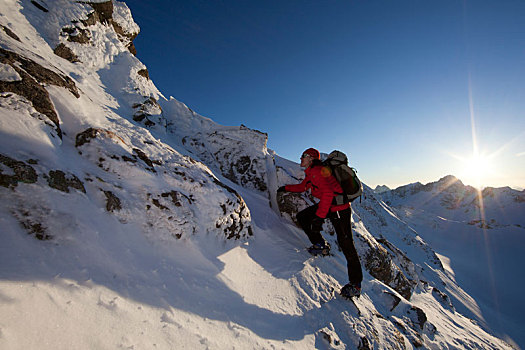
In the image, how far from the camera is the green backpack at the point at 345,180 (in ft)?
17.6

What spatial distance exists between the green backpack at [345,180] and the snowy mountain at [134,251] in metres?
2.57

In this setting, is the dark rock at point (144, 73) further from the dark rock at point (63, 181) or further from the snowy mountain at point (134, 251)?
the dark rock at point (63, 181)

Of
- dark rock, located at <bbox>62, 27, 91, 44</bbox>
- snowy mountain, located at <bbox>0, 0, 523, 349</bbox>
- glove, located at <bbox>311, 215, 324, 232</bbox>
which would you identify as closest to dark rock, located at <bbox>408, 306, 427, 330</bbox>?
snowy mountain, located at <bbox>0, 0, 523, 349</bbox>

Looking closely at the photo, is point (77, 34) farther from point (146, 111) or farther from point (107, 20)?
point (146, 111)

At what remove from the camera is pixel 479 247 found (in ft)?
156

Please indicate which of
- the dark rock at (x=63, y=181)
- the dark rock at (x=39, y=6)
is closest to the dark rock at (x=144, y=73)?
the dark rock at (x=39, y=6)

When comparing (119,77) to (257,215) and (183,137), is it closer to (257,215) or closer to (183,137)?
(183,137)

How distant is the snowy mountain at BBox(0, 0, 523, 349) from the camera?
2246 millimetres

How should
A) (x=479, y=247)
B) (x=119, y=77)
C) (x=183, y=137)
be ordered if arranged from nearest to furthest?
(x=119, y=77) → (x=183, y=137) → (x=479, y=247)

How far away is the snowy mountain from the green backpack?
101 inches

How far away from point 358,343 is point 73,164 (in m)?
7.61

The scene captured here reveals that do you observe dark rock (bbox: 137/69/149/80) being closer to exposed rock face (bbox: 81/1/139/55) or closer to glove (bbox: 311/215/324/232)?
exposed rock face (bbox: 81/1/139/55)

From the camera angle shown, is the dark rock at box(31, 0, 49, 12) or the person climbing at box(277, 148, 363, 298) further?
the dark rock at box(31, 0, 49, 12)

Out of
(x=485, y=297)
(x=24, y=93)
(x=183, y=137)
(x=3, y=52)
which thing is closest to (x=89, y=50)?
(x=183, y=137)
